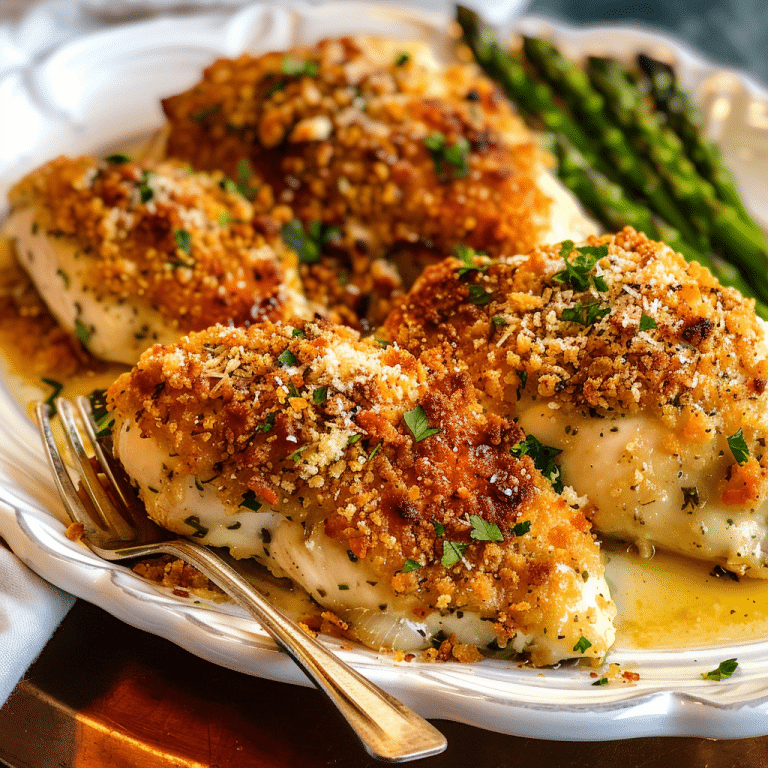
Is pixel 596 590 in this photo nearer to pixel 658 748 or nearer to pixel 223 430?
pixel 658 748

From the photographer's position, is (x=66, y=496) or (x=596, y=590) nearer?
(x=596, y=590)

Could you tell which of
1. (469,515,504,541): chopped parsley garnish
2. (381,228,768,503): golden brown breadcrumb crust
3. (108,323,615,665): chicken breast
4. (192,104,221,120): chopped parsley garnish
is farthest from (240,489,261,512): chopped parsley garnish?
(192,104,221,120): chopped parsley garnish

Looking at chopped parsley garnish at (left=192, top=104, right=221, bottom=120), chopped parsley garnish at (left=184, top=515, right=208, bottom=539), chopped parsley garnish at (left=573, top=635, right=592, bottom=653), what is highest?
chopped parsley garnish at (left=192, top=104, right=221, bottom=120)

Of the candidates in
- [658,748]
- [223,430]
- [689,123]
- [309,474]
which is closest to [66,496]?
[223,430]

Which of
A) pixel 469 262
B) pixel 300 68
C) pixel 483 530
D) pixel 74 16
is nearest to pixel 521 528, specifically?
pixel 483 530

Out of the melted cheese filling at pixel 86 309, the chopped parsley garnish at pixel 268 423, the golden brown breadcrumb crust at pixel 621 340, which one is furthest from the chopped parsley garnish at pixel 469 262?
the melted cheese filling at pixel 86 309

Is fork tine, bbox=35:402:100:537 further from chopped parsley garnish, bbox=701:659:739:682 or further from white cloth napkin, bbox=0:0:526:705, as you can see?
white cloth napkin, bbox=0:0:526:705
